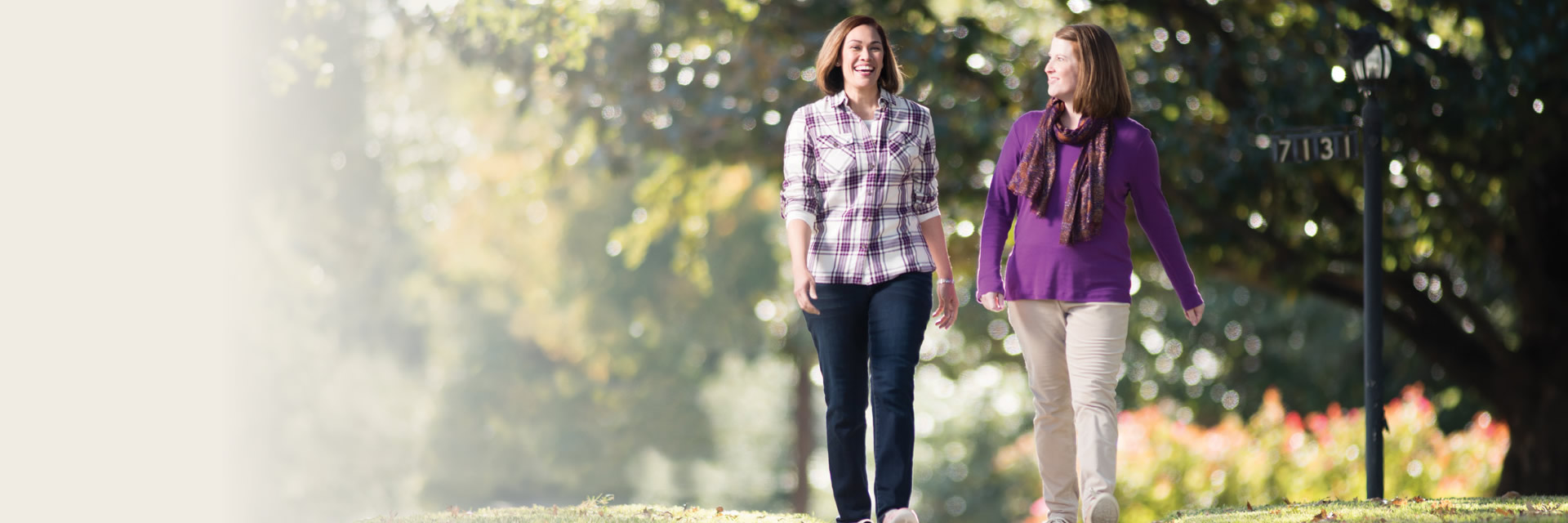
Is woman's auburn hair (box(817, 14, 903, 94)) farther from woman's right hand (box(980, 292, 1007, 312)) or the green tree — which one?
the green tree

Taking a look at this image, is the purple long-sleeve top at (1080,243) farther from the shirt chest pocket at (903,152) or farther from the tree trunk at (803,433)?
the tree trunk at (803,433)

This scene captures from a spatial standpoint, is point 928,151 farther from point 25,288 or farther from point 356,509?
point 356,509

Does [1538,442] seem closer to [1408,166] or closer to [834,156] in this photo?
[1408,166]

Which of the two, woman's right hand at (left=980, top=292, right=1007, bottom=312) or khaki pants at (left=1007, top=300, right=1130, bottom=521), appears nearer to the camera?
khaki pants at (left=1007, top=300, right=1130, bottom=521)

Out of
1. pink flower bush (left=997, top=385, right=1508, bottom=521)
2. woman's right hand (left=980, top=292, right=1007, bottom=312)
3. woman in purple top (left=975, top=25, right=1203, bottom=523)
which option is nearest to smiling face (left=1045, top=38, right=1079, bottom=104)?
woman in purple top (left=975, top=25, right=1203, bottom=523)

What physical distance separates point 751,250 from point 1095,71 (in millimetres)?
17041

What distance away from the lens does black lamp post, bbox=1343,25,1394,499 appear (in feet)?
21.2

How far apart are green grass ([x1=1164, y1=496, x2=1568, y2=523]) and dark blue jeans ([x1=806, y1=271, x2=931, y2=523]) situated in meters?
1.37

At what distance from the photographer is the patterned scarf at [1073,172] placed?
4633mm

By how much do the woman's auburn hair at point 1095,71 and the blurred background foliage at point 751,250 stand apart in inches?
150

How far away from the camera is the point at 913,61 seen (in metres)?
8.73

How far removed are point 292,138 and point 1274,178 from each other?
11.8 metres

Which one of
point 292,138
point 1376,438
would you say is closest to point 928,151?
point 1376,438

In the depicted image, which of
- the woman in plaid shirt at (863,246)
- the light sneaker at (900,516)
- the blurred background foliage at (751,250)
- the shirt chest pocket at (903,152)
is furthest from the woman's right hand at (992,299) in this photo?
the blurred background foliage at (751,250)
